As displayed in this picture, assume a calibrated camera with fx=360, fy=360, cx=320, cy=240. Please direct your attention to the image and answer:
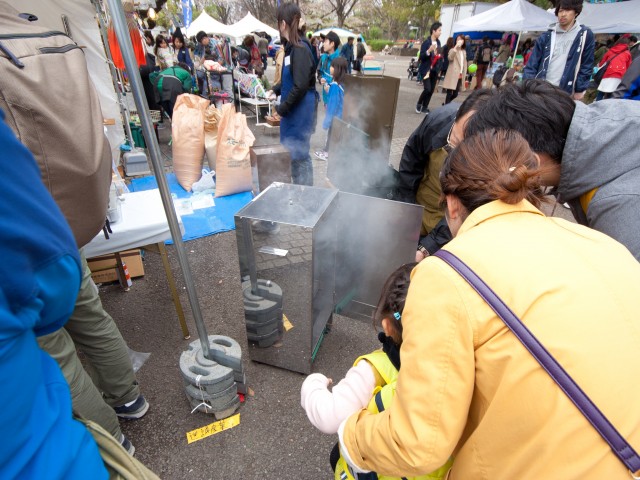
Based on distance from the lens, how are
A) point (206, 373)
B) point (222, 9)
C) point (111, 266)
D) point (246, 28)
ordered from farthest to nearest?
point (222, 9), point (246, 28), point (111, 266), point (206, 373)

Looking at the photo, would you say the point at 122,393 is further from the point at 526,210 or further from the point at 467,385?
the point at 526,210

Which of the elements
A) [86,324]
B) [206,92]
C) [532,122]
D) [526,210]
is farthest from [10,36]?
[206,92]

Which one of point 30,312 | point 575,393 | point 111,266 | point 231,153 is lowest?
point 111,266

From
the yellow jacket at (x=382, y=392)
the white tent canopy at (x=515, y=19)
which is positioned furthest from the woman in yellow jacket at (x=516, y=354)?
the white tent canopy at (x=515, y=19)

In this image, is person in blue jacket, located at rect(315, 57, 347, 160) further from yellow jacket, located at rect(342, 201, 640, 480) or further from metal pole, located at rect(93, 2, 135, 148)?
yellow jacket, located at rect(342, 201, 640, 480)

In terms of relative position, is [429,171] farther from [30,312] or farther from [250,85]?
[250,85]

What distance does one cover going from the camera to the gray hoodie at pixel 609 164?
1.14 m

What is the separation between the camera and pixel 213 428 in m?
2.04

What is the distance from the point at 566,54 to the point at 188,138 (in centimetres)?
529

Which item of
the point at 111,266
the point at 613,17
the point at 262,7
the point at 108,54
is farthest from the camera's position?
the point at 262,7

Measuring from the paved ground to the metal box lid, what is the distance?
3.73 feet

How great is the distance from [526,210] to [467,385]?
0.46m

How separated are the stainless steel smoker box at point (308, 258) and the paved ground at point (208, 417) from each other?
0.20m

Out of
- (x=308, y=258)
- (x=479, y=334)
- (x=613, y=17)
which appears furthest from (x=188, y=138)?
(x=613, y=17)
